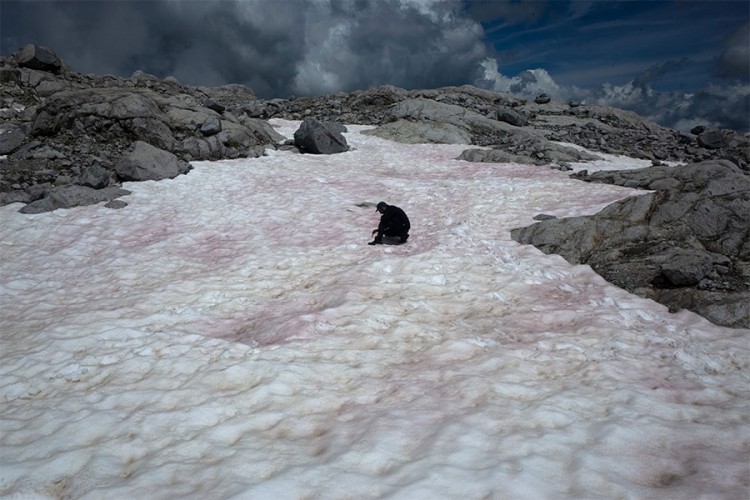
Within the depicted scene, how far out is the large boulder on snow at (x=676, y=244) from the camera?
10352 mm

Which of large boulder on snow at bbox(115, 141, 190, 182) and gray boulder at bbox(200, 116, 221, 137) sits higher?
gray boulder at bbox(200, 116, 221, 137)

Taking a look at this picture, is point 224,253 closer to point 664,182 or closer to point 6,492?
point 6,492

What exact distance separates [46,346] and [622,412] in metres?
11.0

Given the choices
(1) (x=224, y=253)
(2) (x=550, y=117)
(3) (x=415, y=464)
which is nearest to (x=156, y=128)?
(1) (x=224, y=253)

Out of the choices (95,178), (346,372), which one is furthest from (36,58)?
(346,372)

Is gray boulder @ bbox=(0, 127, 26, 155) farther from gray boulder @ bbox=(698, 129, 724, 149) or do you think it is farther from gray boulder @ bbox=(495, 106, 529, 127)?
gray boulder @ bbox=(698, 129, 724, 149)

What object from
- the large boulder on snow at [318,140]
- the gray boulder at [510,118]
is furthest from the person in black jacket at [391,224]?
the gray boulder at [510,118]

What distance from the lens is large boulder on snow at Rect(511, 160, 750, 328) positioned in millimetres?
10352

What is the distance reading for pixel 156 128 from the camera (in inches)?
1017

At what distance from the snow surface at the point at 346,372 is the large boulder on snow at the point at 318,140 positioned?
14644mm

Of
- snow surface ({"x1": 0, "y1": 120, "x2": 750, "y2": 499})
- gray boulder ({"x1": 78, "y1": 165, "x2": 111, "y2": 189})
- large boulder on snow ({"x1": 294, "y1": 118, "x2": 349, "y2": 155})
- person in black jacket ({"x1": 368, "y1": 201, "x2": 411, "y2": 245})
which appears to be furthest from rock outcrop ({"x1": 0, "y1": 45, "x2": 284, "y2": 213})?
person in black jacket ({"x1": 368, "y1": 201, "x2": 411, "y2": 245})

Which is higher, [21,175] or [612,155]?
[612,155]

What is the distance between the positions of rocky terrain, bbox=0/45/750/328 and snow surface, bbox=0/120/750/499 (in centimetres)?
131

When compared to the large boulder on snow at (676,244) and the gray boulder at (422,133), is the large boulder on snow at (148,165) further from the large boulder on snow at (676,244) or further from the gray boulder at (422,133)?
the large boulder on snow at (676,244)
